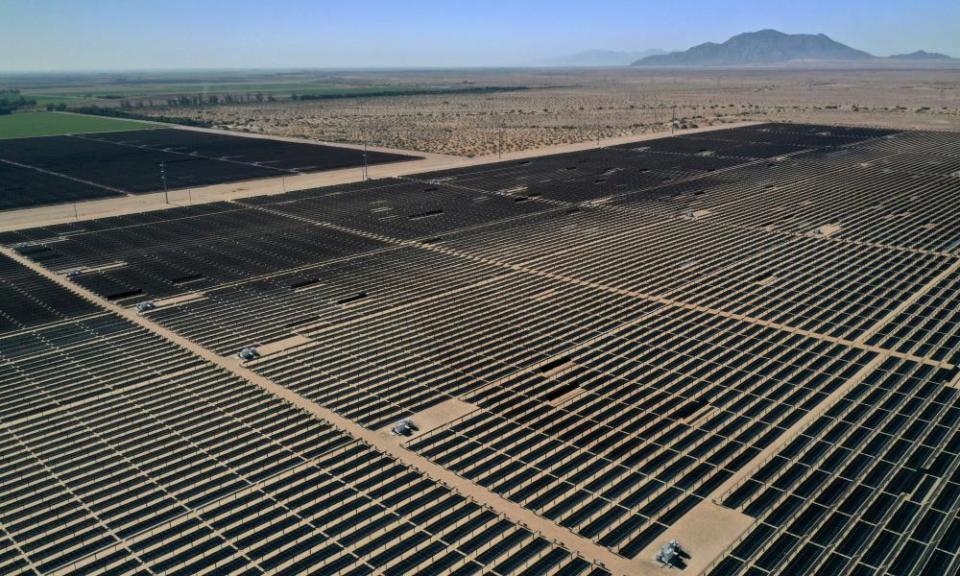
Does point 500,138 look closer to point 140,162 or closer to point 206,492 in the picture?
point 140,162

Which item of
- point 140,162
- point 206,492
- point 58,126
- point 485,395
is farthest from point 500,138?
point 206,492

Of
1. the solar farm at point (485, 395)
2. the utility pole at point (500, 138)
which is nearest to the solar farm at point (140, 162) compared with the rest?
the utility pole at point (500, 138)

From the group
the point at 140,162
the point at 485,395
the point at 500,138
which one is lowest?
the point at 485,395

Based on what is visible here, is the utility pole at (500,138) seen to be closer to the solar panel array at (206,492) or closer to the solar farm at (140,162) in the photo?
the solar farm at (140,162)

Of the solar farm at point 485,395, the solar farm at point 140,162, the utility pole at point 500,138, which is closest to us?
the solar farm at point 485,395

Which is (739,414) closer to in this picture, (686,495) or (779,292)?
(686,495)

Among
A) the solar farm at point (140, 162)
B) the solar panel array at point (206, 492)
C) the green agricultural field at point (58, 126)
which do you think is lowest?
the solar panel array at point (206, 492)
